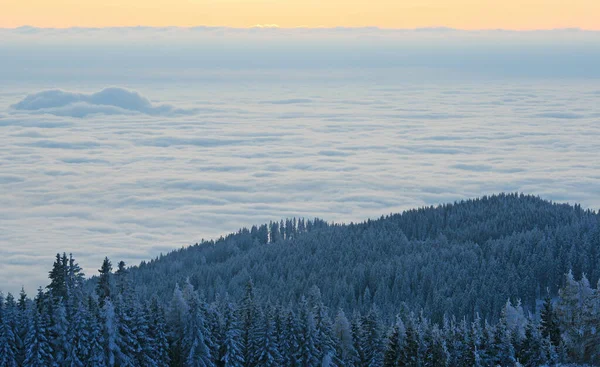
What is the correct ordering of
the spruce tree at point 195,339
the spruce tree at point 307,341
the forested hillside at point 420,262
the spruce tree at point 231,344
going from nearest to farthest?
the spruce tree at point 195,339 < the spruce tree at point 307,341 < the spruce tree at point 231,344 < the forested hillside at point 420,262

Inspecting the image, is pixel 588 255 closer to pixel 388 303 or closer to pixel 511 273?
pixel 511 273

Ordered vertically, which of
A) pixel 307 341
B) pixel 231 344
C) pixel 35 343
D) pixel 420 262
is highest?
pixel 420 262

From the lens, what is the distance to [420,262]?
13088 centimetres

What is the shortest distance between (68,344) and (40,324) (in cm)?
262

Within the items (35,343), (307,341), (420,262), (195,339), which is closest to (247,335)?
(195,339)

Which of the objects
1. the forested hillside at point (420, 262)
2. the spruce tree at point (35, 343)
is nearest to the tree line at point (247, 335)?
the spruce tree at point (35, 343)

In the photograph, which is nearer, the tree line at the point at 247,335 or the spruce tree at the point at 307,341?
the tree line at the point at 247,335

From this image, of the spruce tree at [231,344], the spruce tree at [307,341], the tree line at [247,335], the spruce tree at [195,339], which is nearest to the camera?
the tree line at [247,335]

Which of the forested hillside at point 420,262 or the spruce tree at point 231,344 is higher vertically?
the forested hillside at point 420,262

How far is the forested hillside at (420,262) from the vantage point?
115m

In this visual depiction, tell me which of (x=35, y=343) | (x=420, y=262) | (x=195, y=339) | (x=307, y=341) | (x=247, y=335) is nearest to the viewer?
Result: (x=35, y=343)

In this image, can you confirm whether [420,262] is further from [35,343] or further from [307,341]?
[35,343]

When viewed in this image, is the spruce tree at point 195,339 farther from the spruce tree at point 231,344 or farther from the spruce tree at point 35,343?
the spruce tree at point 35,343

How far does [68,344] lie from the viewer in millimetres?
65062
